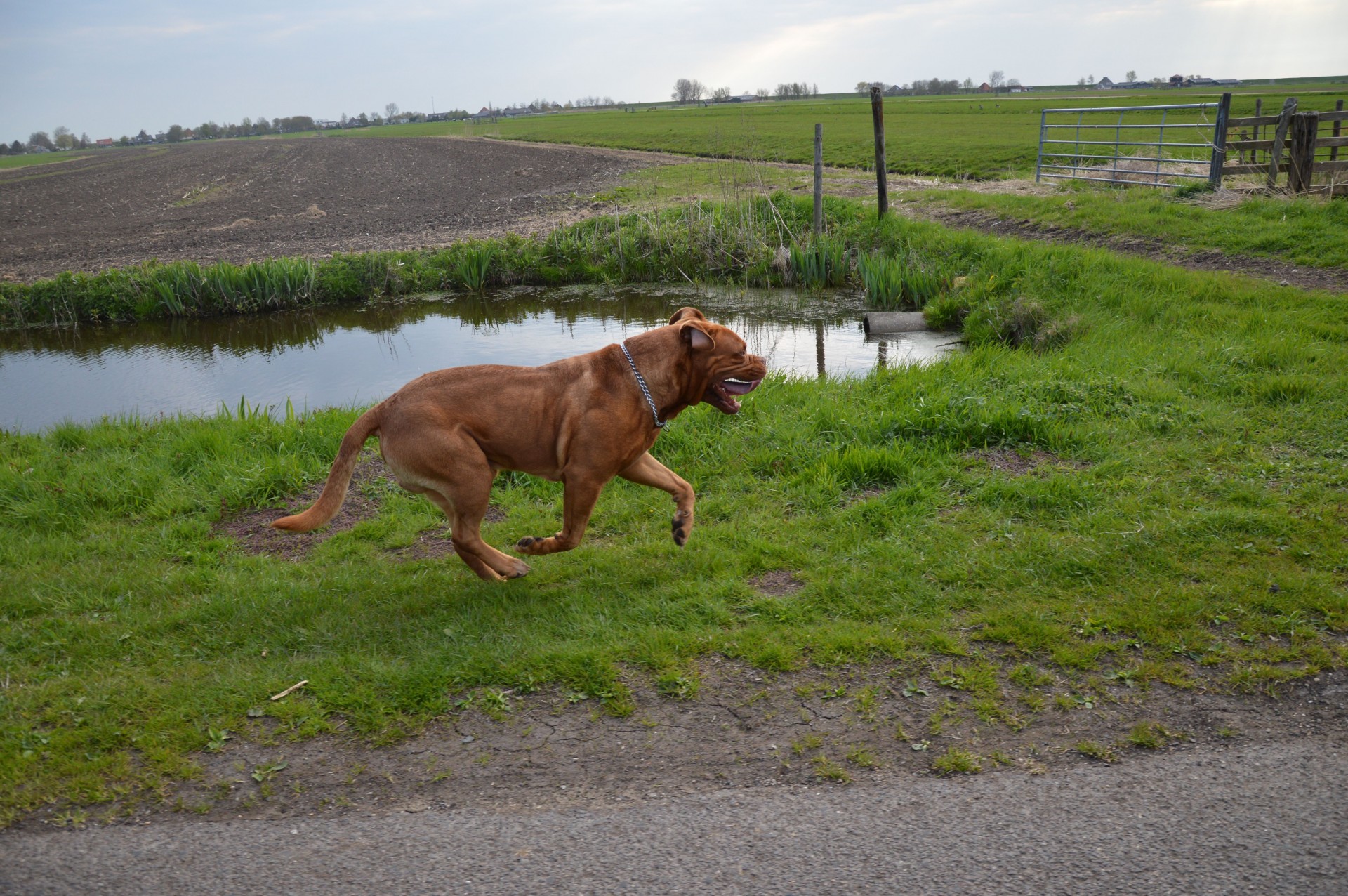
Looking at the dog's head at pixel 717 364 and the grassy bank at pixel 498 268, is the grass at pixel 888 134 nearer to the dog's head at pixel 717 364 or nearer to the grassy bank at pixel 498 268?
the grassy bank at pixel 498 268

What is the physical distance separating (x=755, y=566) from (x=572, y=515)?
1258 mm

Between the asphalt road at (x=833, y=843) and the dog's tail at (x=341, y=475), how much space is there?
183 centimetres

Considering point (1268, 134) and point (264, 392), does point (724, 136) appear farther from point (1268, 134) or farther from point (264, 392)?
point (264, 392)

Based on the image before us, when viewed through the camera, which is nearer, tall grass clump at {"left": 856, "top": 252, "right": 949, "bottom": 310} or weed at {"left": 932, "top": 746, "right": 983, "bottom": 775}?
weed at {"left": 932, "top": 746, "right": 983, "bottom": 775}

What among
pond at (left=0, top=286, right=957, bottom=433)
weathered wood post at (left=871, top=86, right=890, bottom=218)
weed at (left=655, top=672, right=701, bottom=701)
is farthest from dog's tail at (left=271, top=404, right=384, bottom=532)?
weathered wood post at (left=871, top=86, right=890, bottom=218)

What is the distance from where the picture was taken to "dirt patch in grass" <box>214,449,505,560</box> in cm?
641

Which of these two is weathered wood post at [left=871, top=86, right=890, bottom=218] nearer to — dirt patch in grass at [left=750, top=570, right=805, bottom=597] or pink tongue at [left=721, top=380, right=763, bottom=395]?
pink tongue at [left=721, top=380, right=763, bottom=395]

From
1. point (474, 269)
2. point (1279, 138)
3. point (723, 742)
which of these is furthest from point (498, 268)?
point (1279, 138)

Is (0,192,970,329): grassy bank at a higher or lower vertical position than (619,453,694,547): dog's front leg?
higher

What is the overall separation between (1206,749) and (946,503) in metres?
2.77

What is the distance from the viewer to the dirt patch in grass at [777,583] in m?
5.38

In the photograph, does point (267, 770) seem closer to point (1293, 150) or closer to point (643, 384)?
point (643, 384)

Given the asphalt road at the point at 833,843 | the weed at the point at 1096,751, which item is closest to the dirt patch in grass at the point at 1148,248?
the weed at the point at 1096,751

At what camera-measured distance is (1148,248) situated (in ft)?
47.0
